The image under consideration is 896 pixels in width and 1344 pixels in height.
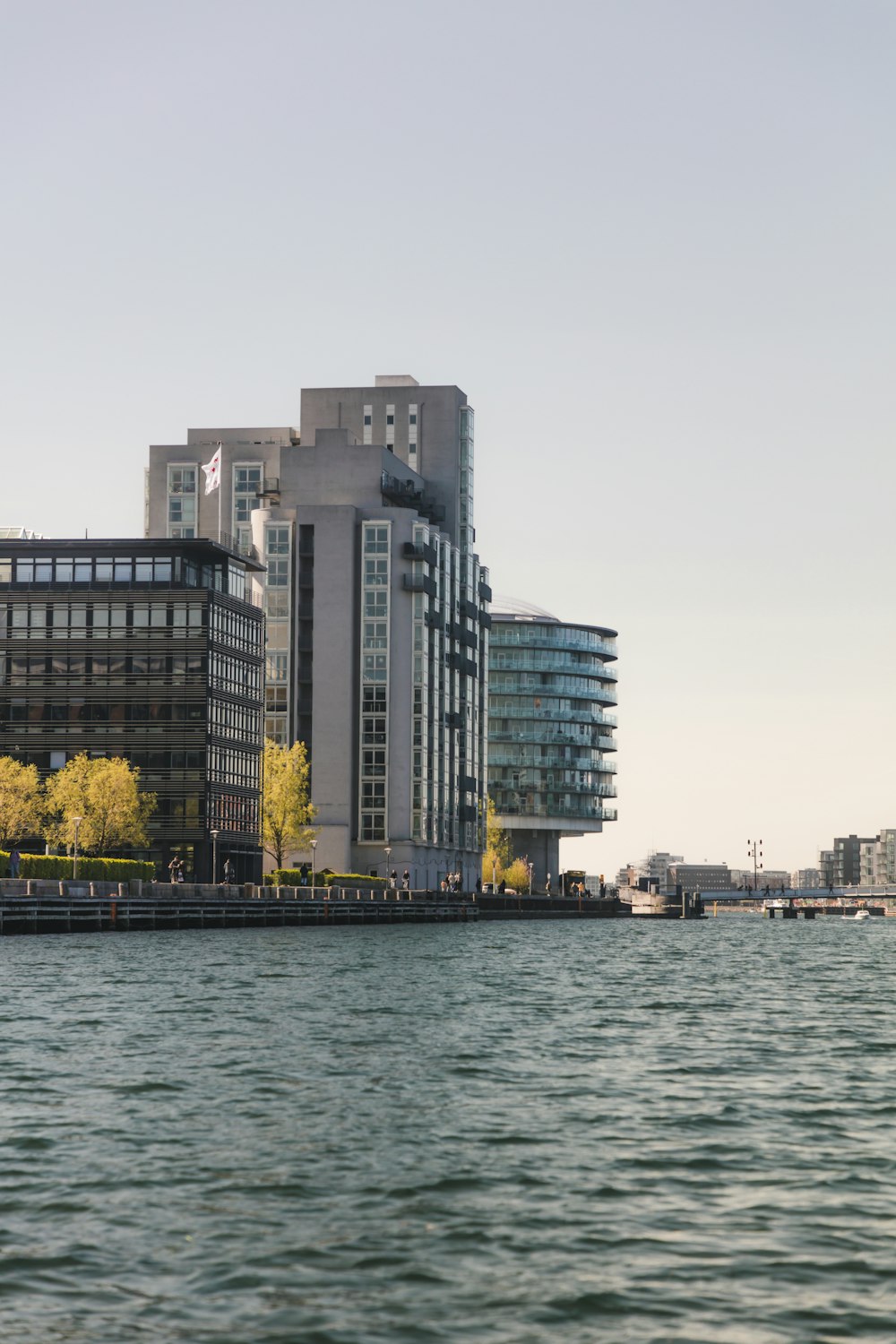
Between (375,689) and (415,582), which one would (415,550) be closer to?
(415,582)

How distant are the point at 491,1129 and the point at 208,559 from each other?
136m

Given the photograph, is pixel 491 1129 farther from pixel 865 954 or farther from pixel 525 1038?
Answer: pixel 865 954

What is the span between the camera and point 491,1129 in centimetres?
2522

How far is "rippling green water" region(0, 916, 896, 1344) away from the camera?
15500 mm

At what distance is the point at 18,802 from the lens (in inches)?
5118

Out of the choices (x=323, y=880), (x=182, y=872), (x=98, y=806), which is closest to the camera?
(x=98, y=806)

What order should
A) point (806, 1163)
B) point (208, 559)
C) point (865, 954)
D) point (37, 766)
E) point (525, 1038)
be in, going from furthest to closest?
point (208, 559)
point (37, 766)
point (865, 954)
point (525, 1038)
point (806, 1163)

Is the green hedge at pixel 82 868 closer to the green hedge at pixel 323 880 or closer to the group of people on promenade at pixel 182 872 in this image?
the group of people on promenade at pixel 182 872

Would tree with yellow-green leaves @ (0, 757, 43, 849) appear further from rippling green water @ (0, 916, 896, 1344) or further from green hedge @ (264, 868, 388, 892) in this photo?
rippling green water @ (0, 916, 896, 1344)

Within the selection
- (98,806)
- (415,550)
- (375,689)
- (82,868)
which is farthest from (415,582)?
(82,868)

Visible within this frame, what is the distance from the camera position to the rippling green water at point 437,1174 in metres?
15.5

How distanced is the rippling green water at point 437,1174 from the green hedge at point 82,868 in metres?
54.1

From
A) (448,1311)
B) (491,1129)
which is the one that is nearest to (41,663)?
(491,1129)

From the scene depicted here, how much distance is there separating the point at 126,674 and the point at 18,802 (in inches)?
882
